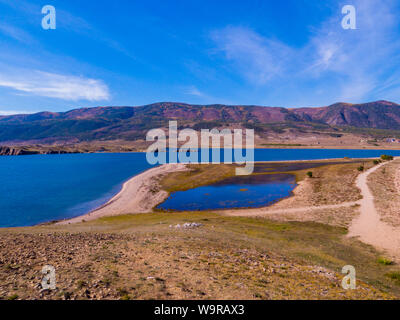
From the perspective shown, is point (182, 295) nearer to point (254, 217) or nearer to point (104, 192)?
point (254, 217)

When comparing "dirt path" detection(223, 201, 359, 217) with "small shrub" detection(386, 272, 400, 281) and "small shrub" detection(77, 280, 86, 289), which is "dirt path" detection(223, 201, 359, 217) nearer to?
"small shrub" detection(386, 272, 400, 281)

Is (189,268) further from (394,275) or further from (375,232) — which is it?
(375,232)

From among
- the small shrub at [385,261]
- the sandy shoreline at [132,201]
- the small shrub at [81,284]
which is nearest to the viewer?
the small shrub at [81,284]

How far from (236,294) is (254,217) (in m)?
30.3

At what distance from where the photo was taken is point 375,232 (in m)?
29.1

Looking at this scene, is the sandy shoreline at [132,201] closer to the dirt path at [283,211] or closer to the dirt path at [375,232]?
the dirt path at [283,211]

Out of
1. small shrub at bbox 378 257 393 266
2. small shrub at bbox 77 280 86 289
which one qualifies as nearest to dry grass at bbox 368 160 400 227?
small shrub at bbox 378 257 393 266

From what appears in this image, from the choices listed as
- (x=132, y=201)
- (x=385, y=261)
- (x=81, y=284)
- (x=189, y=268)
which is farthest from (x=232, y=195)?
(x=81, y=284)

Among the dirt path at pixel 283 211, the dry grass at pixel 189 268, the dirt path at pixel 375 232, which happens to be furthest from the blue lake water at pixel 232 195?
the dry grass at pixel 189 268

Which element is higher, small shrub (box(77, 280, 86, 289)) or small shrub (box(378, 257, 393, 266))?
small shrub (box(77, 280, 86, 289))

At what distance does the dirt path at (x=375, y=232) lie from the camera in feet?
79.9

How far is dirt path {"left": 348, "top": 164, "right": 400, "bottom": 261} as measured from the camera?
79.9ft

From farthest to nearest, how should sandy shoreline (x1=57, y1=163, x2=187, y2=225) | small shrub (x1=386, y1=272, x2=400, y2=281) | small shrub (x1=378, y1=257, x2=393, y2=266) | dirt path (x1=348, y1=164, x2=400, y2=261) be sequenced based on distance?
sandy shoreline (x1=57, y1=163, x2=187, y2=225) → dirt path (x1=348, y1=164, x2=400, y2=261) → small shrub (x1=378, y1=257, x2=393, y2=266) → small shrub (x1=386, y1=272, x2=400, y2=281)

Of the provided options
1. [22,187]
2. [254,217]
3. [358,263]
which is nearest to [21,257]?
[358,263]
